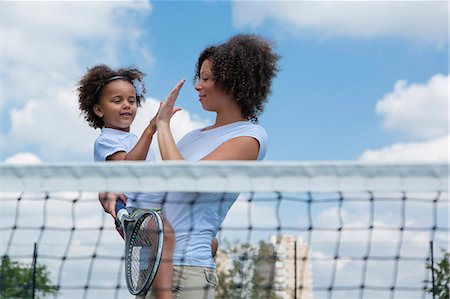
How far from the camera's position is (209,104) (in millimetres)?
3727

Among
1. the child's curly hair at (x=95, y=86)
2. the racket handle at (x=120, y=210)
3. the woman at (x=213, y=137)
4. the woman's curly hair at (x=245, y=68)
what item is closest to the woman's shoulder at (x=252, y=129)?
the woman at (x=213, y=137)

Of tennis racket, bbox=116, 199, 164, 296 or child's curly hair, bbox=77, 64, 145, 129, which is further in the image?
child's curly hair, bbox=77, 64, 145, 129

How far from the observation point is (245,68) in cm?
373

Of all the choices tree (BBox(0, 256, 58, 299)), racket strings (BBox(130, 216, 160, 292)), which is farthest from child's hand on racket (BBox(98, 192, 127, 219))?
tree (BBox(0, 256, 58, 299))

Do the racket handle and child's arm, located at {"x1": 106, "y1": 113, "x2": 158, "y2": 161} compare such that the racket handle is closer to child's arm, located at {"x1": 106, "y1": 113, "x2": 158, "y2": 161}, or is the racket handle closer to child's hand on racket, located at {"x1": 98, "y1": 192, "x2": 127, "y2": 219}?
child's hand on racket, located at {"x1": 98, "y1": 192, "x2": 127, "y2": 219}

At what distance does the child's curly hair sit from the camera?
4.52 metres

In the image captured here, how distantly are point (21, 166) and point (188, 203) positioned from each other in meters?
0.75

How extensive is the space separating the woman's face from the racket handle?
660 millimetres

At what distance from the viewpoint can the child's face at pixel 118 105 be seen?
435 centimetres

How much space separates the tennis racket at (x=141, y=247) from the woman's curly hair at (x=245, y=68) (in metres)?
0.70

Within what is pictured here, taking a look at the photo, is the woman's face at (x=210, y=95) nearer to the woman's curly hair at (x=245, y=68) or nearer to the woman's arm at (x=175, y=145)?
the woman's curly hair at (x=245, y=68)

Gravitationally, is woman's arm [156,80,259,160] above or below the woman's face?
below

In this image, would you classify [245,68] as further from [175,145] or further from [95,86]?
[95,86]

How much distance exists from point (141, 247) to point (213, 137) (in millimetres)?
619
